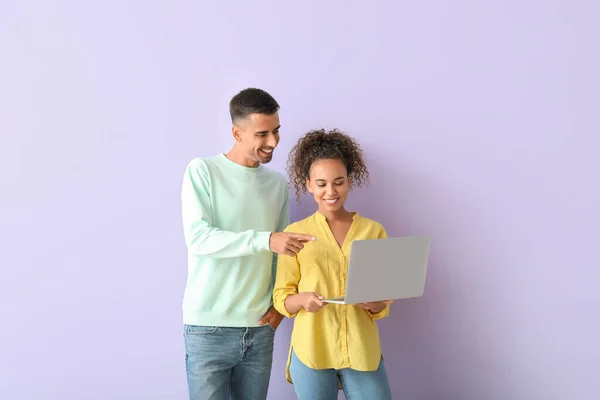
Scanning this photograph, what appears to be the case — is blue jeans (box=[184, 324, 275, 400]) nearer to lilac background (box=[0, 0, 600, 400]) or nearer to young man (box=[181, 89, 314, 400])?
young man (box=[181, 89, 314, 400])

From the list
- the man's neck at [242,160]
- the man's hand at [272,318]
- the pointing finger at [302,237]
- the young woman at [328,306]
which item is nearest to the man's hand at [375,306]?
Answer: the young woman at [328,306]

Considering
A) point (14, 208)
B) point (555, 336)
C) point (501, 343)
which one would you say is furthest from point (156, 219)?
point (555, 336)

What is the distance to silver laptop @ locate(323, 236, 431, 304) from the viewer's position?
1.73 meters

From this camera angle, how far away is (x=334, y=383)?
1.93 meters

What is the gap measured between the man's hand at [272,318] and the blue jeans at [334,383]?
0.72ft

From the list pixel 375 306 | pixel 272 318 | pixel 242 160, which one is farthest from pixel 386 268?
pixel 242 160

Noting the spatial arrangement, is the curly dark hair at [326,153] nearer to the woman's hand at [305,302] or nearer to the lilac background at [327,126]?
the lilac background at [327,126]

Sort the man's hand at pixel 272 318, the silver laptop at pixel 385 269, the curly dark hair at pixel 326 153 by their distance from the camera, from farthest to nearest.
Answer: the man's hand at pixel 272 318 → the curly dark hair at pixel 326 153 → the silver laptop at pixel 385 269

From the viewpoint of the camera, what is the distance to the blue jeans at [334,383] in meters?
1.88

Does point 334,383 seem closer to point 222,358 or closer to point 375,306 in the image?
point 375,306

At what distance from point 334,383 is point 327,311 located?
8.4 inches

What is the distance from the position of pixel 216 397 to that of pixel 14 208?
1.12m

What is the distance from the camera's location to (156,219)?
2506mm

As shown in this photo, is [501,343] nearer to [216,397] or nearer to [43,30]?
[216,397]
